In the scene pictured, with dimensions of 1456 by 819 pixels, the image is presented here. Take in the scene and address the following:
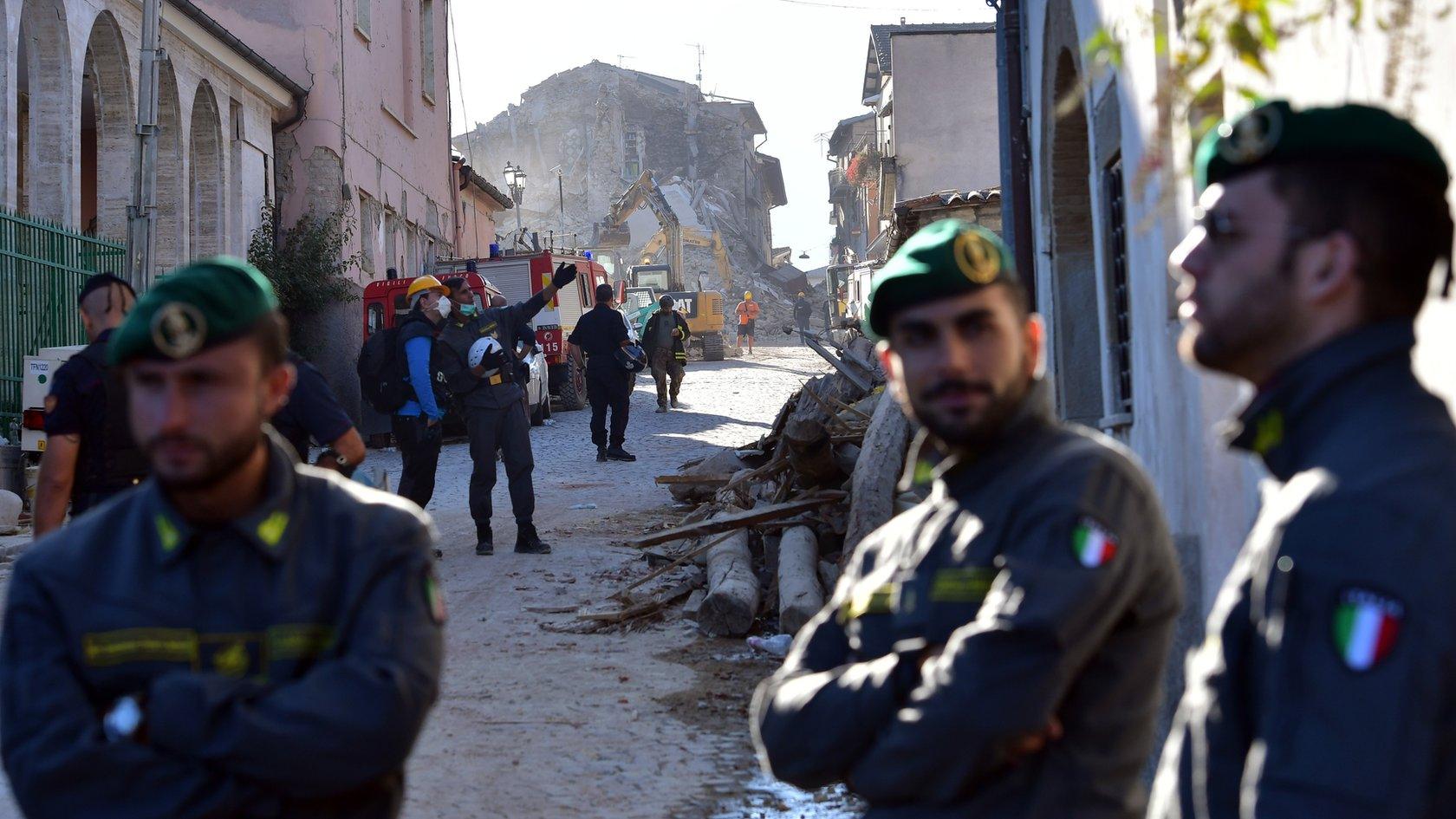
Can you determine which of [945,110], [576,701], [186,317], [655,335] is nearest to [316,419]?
[576,701]

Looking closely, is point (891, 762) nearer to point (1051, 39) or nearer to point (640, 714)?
point (640, 714)

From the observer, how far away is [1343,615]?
1.49 m

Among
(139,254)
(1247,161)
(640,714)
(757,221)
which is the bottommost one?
(640,714)

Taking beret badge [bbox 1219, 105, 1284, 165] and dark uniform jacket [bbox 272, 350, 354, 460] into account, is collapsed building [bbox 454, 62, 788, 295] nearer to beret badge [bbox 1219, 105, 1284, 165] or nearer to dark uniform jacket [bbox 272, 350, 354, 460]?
dark uniform jacket [bbox 272, 350, 354, 460]

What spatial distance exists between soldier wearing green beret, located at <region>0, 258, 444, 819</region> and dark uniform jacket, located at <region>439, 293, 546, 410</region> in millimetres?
8021

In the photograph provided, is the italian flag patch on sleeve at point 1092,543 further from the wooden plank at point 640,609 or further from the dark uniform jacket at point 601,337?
the dark uniform jacket at point 601,337

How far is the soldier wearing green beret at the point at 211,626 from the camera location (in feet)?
6.68

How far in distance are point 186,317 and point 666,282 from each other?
146 ft

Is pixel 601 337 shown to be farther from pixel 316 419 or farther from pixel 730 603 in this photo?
pixel 316 419

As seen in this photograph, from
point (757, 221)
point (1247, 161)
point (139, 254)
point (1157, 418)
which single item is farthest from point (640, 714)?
point (757, 221)

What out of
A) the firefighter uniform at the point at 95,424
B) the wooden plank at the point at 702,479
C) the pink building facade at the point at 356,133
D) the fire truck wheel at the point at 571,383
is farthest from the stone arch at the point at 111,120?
the firefighter uniform at the point at 95,424

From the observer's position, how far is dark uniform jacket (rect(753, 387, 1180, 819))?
6.31ft

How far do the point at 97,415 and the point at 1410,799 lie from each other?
4803 millimetres

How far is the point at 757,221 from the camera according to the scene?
89.5 m
